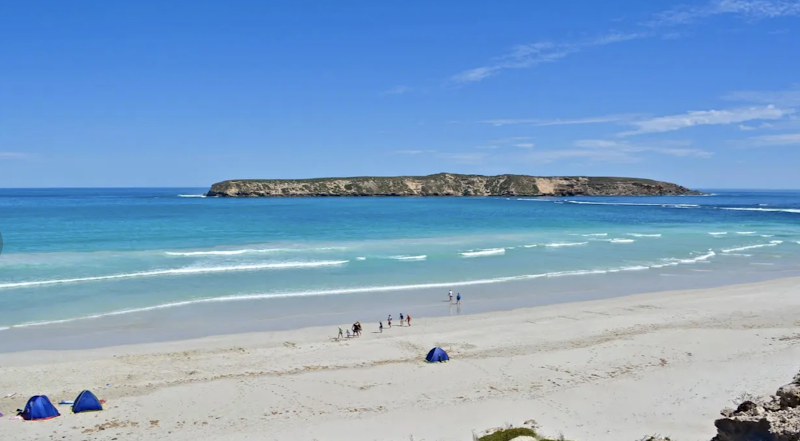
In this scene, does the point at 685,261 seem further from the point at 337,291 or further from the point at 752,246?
the point at 337,291

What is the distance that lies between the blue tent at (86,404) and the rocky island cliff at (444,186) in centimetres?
13600

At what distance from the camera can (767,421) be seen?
6566mm

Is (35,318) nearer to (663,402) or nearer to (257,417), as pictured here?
(257,417)

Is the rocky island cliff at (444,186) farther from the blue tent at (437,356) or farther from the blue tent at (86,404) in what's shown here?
the blue tent at (86,404)

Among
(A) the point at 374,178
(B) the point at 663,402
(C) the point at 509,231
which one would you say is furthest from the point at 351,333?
(A) the point at 374,178

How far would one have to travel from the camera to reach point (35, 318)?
2162 centimetres

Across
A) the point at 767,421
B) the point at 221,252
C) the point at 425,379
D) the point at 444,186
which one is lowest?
the point at 425,379

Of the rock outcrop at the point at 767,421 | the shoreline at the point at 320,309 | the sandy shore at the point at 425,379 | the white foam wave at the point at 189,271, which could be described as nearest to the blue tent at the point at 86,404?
the sandy shore at the point at 425,379

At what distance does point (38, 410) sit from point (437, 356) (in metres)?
10.2

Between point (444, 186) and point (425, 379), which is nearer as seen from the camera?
point (425, 379)

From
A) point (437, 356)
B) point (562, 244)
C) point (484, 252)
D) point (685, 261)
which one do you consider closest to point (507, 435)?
point (437, 356)

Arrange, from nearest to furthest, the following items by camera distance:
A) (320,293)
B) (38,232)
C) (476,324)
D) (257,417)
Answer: (257,417), (476,324), (320,293), (38,232)

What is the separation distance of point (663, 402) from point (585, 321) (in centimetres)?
822

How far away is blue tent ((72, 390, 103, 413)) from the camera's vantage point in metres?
12.9
